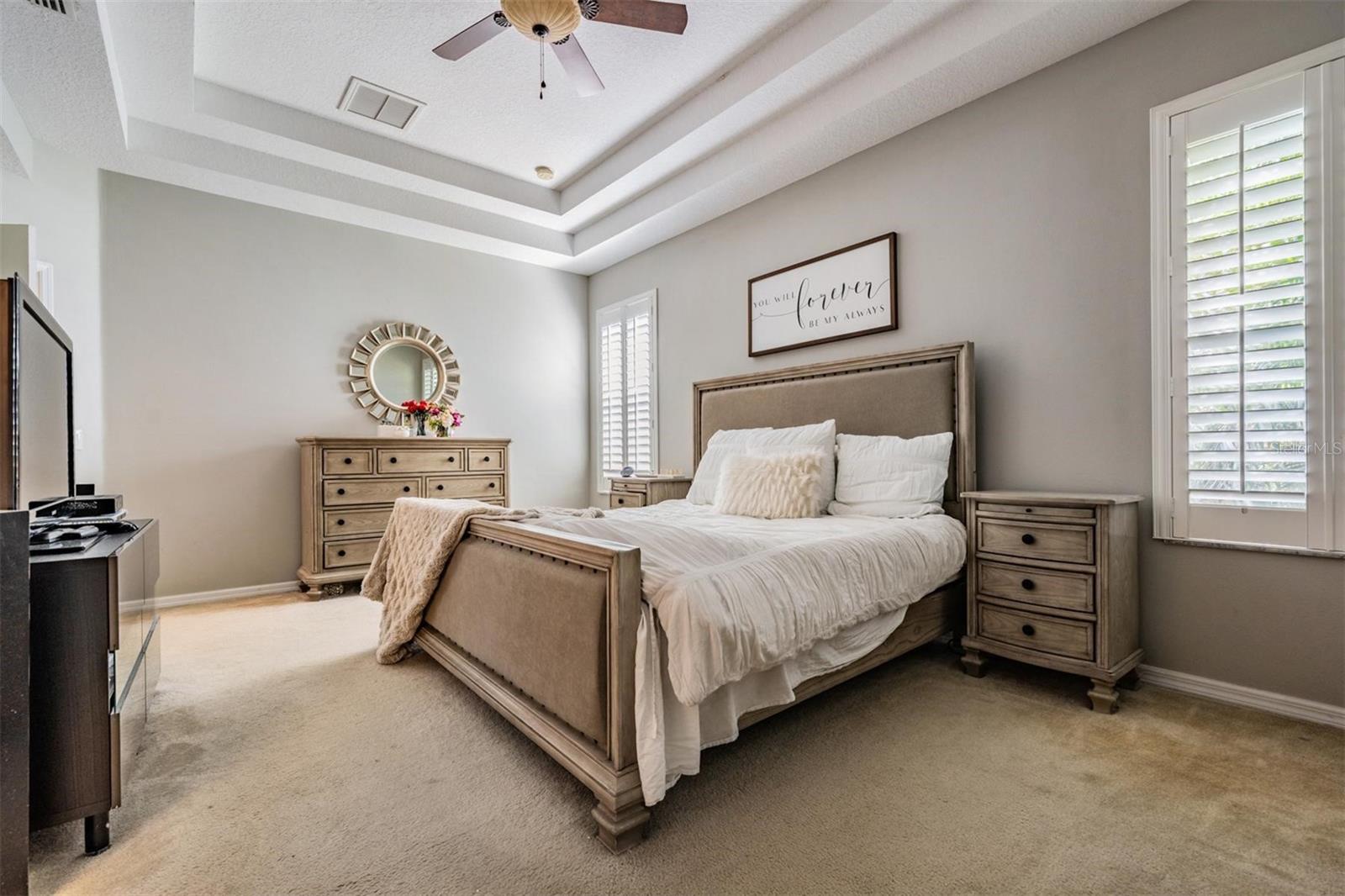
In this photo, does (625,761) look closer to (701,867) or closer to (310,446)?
(701,867)

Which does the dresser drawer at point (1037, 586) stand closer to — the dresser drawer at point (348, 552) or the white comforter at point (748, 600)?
the white comforter at point (748, 600)

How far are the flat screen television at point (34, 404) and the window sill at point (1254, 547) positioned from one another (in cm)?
370

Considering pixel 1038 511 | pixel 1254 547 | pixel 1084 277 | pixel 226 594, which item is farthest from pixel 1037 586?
pixel 226 594

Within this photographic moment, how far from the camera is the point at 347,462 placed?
4.12m

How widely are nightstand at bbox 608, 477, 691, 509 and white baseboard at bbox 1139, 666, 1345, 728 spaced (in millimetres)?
2571

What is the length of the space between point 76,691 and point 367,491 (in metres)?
2.83

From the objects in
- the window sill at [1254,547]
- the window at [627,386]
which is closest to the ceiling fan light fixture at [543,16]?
the window at [627,386]

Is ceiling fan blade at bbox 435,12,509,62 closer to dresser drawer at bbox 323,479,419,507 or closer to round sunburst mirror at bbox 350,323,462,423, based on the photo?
round sunburst mirror at bbox 350,323,462,423

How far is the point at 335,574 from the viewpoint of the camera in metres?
4.08

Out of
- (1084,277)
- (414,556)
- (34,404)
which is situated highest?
(1084,277)

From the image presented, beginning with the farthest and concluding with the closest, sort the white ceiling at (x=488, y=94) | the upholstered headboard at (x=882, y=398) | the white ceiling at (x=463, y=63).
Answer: the upholstered headboard at (x=882, y=398) → the white ceiling at (x=463, y=63) → the white ceiling at (x=488, y=94)

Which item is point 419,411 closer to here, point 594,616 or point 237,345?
point 237,345

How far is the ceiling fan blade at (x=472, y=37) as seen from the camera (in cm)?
250

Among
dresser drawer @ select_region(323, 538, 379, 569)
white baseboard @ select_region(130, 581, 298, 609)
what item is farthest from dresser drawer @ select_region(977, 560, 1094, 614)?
white baseboard @ select_region(130, 581, 298, 609)
